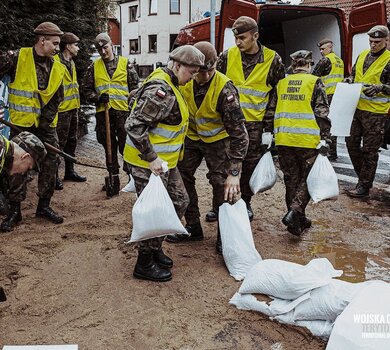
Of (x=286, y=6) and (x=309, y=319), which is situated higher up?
(x=286, y=6)

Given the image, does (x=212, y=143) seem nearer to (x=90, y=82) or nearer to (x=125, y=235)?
(x=125, y=235)

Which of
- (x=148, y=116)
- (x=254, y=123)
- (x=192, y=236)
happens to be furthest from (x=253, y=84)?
(x=148, y=116)

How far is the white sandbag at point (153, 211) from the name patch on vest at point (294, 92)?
1644 mm

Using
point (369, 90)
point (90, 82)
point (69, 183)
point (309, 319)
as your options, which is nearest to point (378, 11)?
point (369, 90)

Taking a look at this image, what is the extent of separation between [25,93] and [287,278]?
292cm

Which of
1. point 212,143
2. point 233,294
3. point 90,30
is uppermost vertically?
point 90,30

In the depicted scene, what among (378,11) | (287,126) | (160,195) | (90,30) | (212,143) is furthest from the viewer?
(90,30)

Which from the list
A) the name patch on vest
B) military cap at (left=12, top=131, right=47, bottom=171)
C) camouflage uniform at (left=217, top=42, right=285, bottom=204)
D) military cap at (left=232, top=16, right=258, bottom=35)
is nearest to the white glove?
camouflage uniform at (left=217, top=42, right=285, bottom=204)

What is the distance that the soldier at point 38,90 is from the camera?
4.30 m

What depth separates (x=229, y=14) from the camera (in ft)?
20.6

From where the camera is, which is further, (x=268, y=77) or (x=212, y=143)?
(x=268, y=77)

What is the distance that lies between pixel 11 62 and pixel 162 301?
2584mm

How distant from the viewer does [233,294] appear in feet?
10.5

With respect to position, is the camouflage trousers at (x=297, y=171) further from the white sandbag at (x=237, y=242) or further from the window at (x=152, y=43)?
the window at (x=152, y=43)
